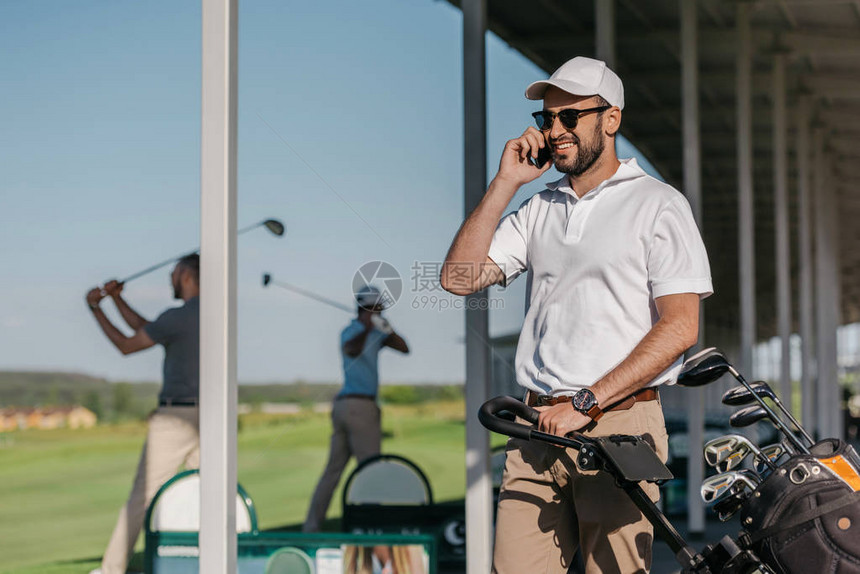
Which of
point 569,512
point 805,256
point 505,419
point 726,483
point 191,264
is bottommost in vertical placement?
point 569,512

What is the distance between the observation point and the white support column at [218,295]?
2.78 m

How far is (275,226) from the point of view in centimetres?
499

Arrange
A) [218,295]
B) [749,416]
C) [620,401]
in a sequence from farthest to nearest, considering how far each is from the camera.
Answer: [218,295]
[620,401]
[749,416]

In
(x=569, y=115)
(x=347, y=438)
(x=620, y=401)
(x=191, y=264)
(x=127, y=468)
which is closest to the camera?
(x=620, y=401)

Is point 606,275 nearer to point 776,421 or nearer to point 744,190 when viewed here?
point 776,421

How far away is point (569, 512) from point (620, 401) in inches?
12.0

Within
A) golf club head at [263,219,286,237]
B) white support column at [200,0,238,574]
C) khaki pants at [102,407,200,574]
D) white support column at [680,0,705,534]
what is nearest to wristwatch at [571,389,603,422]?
white support column at [200,0,238,574]

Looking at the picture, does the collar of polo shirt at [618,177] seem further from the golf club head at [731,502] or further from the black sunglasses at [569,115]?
the golf club head at [731,502]

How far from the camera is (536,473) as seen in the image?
2.38m

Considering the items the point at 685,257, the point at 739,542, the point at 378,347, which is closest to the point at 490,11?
the point at 378,347

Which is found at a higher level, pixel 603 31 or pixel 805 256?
pixel 603 31

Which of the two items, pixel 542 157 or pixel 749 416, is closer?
pixel 749 416

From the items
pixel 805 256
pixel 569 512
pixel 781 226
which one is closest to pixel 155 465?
pixel 569 512

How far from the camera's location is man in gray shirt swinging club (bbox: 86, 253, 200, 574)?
171 inches
